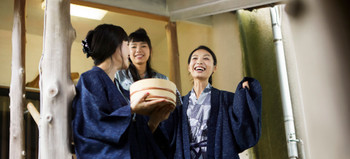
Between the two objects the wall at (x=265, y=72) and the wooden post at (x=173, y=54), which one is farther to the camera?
the wooden post at (x=173, y=54)

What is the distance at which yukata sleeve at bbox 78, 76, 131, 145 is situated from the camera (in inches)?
73.2

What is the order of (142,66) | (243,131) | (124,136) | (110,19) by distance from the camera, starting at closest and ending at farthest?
(124,136)
(243,131)
(142,66)
(110,19)

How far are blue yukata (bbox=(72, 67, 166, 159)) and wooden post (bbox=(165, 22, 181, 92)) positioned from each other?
2179 millimetres

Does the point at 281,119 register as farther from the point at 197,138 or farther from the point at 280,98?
the point at 197,138

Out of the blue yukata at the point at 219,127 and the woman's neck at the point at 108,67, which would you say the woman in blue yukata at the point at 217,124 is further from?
the woman's neck at the point at 108,67

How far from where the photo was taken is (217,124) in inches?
95.0

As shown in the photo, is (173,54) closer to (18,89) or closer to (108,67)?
(18,89)

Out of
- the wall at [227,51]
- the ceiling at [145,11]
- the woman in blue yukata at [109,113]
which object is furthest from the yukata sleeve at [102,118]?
the wall at [227,51]

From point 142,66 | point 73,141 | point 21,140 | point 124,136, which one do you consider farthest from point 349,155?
point 21,140

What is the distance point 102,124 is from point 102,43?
1.67 ft

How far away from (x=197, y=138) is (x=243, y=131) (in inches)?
11.6

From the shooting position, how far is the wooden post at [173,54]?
4250 millimetres

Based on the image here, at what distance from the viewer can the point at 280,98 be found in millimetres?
3861

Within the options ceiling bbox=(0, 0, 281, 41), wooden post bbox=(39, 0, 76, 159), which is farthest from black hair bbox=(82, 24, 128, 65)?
ceiling bbox=(0, 0, 281, 41)
